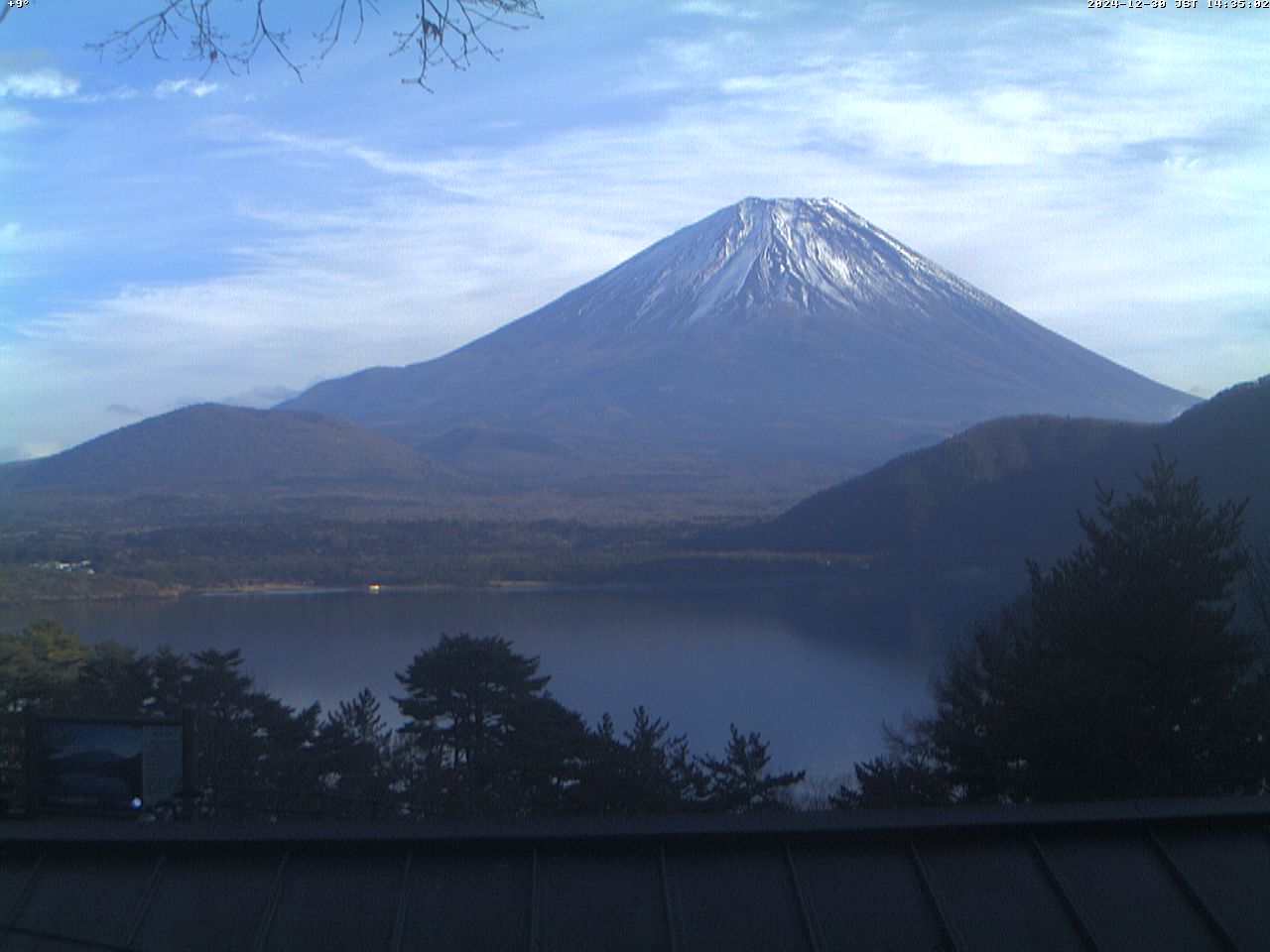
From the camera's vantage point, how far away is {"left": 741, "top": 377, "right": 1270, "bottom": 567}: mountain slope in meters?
19.8

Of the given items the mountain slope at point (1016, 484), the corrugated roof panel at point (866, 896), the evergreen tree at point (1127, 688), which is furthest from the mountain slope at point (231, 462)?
the corrugated roof panel at point (866, 896)

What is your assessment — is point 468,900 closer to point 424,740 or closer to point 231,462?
point 424,740

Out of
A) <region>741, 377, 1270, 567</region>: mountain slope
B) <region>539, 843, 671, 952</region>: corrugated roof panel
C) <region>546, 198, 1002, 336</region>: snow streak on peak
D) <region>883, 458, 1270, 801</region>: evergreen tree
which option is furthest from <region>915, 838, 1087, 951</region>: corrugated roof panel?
<region>546, 198, 1002, 336</region>: snow streak on peak

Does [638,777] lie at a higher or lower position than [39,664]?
lower

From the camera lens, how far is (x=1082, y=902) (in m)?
3.11

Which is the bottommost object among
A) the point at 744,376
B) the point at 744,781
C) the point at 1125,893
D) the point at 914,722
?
the point at 914,722

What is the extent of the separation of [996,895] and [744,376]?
87.1 meters

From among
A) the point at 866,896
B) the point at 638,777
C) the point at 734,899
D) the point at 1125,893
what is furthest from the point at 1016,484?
the point at 734,899

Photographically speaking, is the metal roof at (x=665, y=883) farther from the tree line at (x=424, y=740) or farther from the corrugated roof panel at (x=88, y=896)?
the tree line at (x=424, y=740)

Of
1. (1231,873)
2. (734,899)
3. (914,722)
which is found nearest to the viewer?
(734,899)

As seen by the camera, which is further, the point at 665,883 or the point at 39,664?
the point at 39,664

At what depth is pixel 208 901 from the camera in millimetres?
3160

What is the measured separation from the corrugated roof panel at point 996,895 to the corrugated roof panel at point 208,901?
1748mm

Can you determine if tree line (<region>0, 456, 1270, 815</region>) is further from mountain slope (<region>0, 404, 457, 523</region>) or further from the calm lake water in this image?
mountain slope (<region>0, 404, 457, 523</region>)
